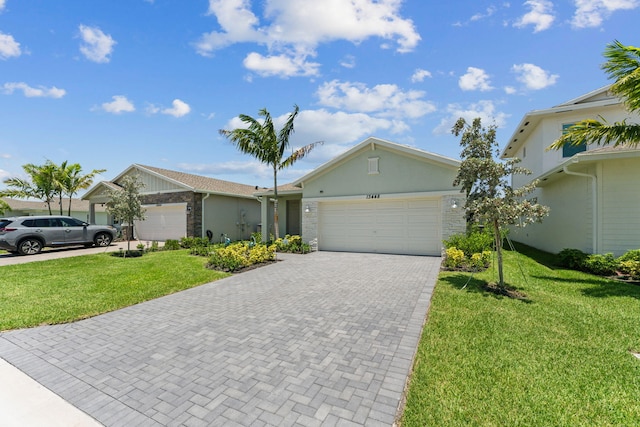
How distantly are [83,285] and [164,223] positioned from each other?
1184 cm

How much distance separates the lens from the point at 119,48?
936 centimetres

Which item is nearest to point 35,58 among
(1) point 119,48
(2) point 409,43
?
(1) point 119,48

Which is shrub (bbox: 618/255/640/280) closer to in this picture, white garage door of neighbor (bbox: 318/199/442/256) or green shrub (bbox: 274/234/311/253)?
white garage door of neighbor (bbox: 318/199/442/256)

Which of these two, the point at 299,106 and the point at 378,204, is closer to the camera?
the point at 378,204

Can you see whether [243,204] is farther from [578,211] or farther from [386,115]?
[578,211]

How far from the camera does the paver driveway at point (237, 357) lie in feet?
9.13

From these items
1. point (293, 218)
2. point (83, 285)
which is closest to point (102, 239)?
point (83, 285)

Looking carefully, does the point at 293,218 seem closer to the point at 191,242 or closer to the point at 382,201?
the point at 191,242

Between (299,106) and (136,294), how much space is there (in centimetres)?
1095

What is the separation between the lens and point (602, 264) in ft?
27.4

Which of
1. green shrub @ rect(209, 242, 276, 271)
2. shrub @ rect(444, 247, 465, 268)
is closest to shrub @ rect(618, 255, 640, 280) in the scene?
shrub @ rect(444, 247, 465, 268)

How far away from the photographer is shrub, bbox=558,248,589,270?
894cm

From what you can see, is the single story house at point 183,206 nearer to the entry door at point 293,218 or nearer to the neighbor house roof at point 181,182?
the neighbor house roof at point 181,182

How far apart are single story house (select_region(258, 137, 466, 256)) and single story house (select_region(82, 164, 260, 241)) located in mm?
6595
